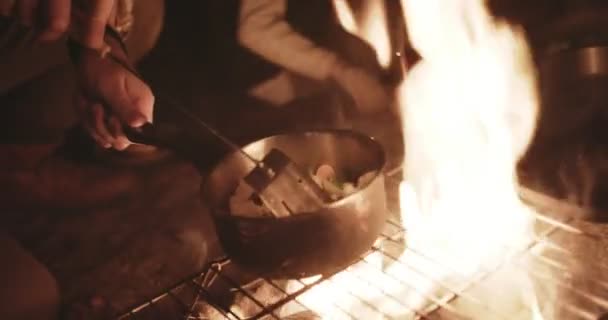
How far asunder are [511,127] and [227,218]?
787 millimetres

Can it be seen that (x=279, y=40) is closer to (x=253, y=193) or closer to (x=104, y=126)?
(x=104, y=126)

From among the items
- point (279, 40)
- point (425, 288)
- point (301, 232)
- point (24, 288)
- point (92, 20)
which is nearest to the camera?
point (301, 232)

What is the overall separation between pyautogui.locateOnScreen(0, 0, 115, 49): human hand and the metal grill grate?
503 mm

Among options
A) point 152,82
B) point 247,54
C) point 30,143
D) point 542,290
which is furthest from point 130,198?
point 542,290

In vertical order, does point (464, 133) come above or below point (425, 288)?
above

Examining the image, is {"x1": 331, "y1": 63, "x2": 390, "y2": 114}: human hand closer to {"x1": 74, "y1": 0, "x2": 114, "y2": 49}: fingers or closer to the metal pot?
the metal pot

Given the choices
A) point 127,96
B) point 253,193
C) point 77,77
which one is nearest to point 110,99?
point 127,96

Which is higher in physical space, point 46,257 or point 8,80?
point 8,80

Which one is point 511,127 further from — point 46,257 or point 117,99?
point 46,257

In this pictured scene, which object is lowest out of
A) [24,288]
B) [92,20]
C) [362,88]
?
[24,288]

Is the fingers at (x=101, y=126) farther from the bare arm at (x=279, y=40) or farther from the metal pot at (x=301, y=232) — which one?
the bare arm at (x=279, y=40)

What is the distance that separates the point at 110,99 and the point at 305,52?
3.21 feet

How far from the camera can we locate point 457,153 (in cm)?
162

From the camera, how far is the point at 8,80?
6.21 feet
